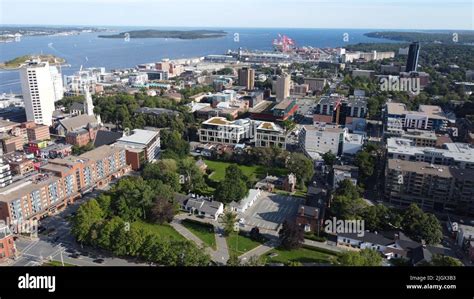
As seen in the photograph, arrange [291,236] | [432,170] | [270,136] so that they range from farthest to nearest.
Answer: [270,136] → [432,170] → [291,236]

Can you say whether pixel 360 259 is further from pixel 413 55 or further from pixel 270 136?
pixel 413 55

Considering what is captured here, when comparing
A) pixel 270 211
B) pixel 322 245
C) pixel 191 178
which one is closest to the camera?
pixel 322 245

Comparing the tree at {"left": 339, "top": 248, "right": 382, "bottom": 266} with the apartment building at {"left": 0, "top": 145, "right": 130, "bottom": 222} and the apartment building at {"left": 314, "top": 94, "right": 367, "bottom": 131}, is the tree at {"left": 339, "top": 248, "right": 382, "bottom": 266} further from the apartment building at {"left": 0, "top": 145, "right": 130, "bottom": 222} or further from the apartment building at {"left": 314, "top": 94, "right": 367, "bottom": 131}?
the apartment building at {"left": 314, "top": 94, "right": 367, "bottom": 131}

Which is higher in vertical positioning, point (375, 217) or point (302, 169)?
point (302, 169)

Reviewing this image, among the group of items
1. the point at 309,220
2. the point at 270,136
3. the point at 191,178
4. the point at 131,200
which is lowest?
the point at 309,220

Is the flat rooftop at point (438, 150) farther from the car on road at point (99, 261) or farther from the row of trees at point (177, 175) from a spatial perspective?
the car on road at point (99, 261)

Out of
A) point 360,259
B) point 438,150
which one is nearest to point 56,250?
point 360,259
